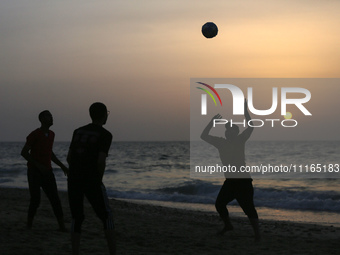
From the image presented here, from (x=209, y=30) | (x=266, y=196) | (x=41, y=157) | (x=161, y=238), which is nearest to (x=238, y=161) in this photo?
(x=161, y=238)

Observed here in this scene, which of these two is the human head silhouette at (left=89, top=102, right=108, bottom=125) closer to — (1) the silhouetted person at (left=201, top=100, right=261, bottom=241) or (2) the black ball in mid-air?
(1) the silhouetted person at (left=201, top=100, right=261, bottom=241)

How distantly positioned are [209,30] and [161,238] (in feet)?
20.0

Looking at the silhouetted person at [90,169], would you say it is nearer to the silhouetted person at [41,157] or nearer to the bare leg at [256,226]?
the silhouetted person at [41,157]

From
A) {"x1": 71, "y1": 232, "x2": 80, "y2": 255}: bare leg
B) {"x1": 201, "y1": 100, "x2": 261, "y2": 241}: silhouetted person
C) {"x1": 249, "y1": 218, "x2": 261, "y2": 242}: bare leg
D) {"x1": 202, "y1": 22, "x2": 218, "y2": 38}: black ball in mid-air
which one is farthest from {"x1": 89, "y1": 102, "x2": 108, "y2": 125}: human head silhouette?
{"x1": 202, "y1": 22, "x2": 218, "y2": 38}: black ball in mid-air

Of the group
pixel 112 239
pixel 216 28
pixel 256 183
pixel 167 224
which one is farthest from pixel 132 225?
pixel 256 183

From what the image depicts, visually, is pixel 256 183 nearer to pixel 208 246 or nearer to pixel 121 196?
pixel 121 196

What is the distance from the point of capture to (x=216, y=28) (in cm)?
1206

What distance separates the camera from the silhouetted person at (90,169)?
16.5 ft

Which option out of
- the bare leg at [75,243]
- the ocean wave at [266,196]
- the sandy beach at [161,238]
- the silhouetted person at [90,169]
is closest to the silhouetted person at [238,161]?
the sandy beach at [161,238]

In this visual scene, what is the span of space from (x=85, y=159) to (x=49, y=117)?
231 centimetres

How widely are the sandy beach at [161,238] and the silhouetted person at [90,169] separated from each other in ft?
4.55

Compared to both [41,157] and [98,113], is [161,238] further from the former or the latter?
[98,113]

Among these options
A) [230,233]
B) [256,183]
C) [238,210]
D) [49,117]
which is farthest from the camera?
[256,183]

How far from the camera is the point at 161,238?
7875 mm
